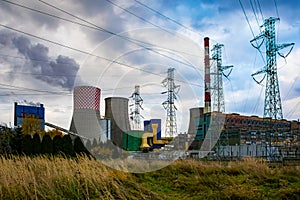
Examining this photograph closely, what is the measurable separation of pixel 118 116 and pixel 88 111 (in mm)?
10149

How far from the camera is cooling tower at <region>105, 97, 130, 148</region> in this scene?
41.4ft

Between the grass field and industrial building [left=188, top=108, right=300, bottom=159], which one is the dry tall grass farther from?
industrial building [left=188, top=108, right=300, bottom=159]

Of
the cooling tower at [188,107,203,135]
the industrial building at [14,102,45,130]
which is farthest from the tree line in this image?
the industrial building at [14,102,45,130]

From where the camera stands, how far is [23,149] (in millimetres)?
20641

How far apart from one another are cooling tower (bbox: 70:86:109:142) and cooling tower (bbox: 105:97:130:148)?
2647 mm

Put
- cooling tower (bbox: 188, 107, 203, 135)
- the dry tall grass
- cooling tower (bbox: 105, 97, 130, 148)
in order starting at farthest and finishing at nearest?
cooling tower (bbox: 188, 107, 203, 135)
cooling tower (bbox: 105, 97, 130, 148)
the dry tall grass

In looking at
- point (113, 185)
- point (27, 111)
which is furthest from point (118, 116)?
point (27, 111)

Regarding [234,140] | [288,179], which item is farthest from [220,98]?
[288,179]

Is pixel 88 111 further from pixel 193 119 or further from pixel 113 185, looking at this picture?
pixel 113 185

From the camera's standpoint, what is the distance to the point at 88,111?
2381 cm

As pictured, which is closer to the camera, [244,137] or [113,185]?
[113,185]

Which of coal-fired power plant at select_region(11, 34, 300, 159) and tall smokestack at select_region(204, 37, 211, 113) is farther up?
tall smokestack at select_region(204, 37, 211, 113)

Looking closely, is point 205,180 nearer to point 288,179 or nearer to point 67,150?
point 288,179

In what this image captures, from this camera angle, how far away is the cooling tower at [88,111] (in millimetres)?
19934
